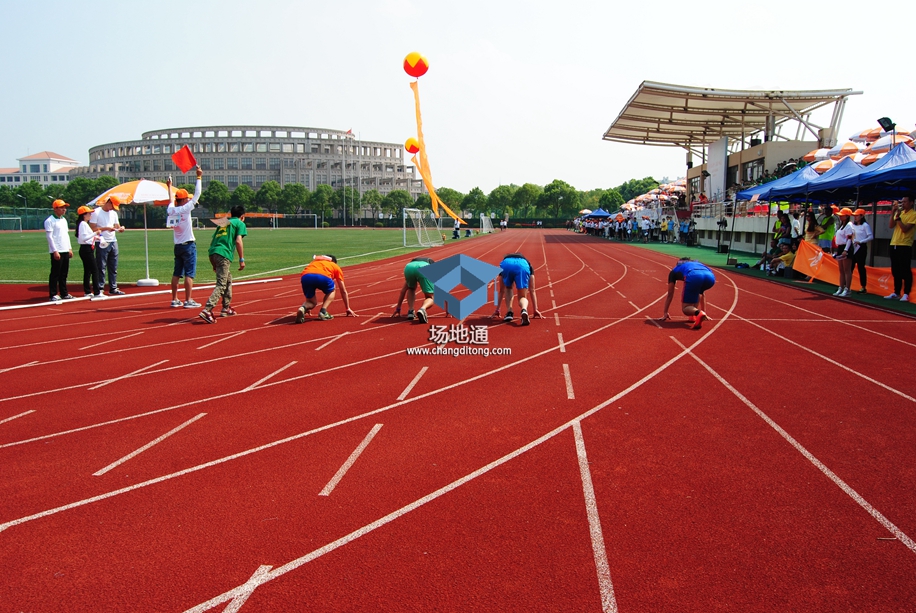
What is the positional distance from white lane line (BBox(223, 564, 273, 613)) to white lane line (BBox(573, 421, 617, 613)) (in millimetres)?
1882

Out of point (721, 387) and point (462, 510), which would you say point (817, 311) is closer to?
point (721, 387)

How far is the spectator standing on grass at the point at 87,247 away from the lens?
13.3 meters

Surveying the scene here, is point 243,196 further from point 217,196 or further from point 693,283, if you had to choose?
point 693,283

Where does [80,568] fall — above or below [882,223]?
below

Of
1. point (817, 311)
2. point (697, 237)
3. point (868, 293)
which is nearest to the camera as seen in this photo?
point (817, 311)

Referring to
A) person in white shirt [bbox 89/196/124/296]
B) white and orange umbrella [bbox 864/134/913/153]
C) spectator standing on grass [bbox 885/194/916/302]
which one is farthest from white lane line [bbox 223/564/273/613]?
white and orange umbrella [bbox 864/134/913/153]

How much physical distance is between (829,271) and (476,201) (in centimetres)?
13149

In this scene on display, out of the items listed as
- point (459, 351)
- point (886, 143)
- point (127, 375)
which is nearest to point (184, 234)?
point (127, 375)

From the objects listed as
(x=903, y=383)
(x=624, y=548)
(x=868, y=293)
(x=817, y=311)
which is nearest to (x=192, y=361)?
(x=624, y=548)

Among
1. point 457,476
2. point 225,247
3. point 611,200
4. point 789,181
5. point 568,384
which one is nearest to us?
point 457,476

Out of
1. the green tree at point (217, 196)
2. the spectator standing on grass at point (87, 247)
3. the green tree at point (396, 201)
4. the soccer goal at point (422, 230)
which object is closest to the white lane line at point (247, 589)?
the spectator standing on grass at point (87, 247)

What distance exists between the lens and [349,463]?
500 centimetres

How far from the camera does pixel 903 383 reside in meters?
7.25

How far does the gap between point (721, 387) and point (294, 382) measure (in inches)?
199
